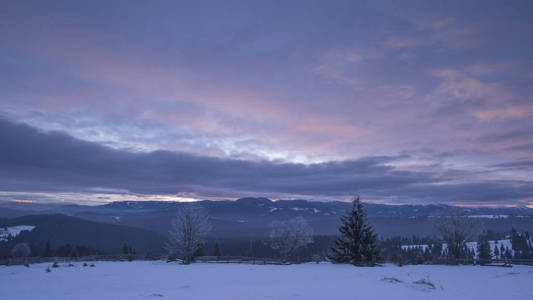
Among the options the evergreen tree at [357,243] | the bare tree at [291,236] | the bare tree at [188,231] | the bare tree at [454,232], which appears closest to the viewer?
the evergreen tree at [357,243]

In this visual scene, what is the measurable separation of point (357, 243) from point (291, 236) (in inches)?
966

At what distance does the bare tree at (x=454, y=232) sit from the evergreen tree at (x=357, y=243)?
21.3m

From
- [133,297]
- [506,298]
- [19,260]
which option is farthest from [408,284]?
[19,260]

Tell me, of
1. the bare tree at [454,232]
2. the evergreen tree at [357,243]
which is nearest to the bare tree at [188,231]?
the evergreen tree at [357,243]

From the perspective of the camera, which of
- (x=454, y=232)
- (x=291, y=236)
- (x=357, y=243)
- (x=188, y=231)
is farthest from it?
(x=291, y=236)

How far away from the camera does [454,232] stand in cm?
5225

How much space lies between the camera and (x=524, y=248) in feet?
549

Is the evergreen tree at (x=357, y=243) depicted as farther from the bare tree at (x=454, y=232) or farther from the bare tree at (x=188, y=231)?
the bare tree at (x=188, y=231)

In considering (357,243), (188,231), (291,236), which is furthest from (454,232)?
(188,231)

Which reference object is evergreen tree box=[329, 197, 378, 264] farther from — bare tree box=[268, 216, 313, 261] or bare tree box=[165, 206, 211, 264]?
bare tree box=[165, 206, 211, 264]

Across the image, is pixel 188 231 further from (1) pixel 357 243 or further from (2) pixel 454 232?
(2) pixel 454 232

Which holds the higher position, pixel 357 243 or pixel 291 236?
pixel 357 243

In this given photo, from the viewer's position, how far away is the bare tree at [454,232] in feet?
168

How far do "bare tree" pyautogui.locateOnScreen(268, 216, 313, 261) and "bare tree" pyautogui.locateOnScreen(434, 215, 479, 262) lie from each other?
1000 inches
